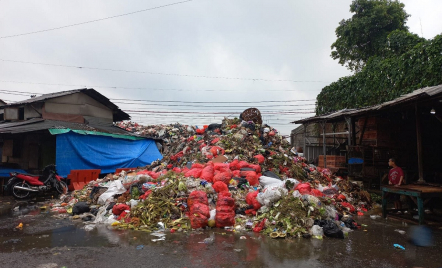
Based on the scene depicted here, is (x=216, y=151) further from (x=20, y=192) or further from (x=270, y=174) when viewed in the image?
(x=20, y=192)

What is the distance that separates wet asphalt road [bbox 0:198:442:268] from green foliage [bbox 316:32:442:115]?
927 centimetres

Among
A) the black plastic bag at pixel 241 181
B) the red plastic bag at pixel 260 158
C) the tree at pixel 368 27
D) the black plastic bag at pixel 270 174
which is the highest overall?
the tree at pixel 368 27

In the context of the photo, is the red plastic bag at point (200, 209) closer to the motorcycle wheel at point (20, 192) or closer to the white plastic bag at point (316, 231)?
the white plastic bag at point (316, 231)

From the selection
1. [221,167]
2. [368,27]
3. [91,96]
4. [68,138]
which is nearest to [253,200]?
[221,167]

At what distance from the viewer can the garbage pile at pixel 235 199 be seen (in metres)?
5.73

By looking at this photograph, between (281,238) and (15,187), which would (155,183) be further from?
(15,187)

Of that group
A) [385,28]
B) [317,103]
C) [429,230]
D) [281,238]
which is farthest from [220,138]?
[385,28]

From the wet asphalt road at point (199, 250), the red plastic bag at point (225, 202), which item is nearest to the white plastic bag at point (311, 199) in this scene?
the wet asphalt road at point (199, 250)

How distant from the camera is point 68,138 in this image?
11.5 meters

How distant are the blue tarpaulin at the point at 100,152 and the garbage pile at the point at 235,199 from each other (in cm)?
204

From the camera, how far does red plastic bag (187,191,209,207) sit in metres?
6.19

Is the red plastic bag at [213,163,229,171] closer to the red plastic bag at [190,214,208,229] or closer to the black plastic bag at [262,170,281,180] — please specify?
the black plastic bag at [262,170,281,180]

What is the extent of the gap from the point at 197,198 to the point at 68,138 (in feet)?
25.3

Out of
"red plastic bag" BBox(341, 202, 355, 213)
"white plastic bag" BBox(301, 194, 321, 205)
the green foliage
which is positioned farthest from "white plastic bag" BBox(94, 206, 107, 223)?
the green foliage
